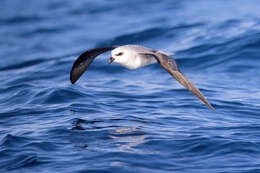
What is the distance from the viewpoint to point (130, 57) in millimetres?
7789

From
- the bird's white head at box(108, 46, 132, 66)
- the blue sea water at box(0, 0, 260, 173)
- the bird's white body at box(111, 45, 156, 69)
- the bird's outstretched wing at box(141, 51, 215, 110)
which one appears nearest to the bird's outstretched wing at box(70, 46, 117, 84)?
the blue sea water at box(0, 0, 260, 173)

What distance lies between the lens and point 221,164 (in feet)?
19.6

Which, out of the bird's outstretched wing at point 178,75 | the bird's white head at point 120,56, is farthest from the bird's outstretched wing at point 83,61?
the bird's outstretched wing at point 178,75

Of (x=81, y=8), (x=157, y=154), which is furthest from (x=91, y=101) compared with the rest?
(x=81, y=8)

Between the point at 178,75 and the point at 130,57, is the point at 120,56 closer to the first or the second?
the point at 130,57

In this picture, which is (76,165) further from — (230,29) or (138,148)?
(230,29)

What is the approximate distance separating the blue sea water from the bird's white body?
95cm

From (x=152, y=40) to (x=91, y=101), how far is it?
6.41 meters

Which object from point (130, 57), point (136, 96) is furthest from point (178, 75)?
point (136, 96)

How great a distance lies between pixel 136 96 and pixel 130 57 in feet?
6.59

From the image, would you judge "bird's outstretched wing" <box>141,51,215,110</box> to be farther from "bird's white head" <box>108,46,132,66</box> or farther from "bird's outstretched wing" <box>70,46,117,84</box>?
"bird's outstretched wing" <box>70,46,117,84</box>

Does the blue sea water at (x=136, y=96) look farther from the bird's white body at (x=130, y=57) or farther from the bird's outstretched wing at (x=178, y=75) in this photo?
the bird's white body at (x=130, y=57)

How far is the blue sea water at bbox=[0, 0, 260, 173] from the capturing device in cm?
624

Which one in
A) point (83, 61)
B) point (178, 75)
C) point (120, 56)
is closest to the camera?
point (178, 75)
